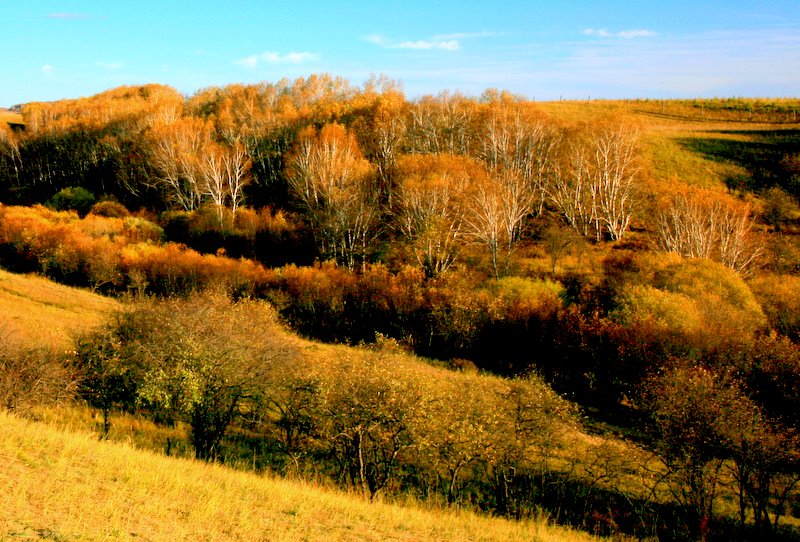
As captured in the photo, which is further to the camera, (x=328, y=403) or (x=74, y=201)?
(x=74, y=201)

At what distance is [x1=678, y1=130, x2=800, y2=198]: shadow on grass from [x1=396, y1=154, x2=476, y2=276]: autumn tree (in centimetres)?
3577

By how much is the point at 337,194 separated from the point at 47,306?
27.9m

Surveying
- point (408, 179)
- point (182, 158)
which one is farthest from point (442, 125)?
point (182, 158)

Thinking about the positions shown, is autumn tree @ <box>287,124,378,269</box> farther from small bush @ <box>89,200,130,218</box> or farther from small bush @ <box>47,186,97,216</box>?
small bush @ <box>47,186,97,216</box>

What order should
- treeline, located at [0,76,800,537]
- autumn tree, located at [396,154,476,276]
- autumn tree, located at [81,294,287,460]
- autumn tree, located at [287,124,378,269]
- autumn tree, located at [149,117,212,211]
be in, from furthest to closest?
autumn tree, located at [149,117,212,211]
autumn tree, located at [287,124,378,269]
autumn tree, located at [396,154,476,276]
treeline, located at [0,76,800,537]
autumn tree, located at [81,294,287,460]

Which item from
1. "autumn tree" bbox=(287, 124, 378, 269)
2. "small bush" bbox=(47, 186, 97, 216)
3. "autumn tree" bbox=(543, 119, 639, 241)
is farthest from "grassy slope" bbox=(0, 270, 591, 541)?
"small bush" bbox=(47, 186, 97, 216)

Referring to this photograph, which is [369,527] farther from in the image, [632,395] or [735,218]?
[735,218]

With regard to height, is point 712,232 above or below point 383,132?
below

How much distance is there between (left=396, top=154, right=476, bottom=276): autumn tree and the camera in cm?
5369

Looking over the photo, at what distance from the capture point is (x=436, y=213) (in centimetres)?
5494

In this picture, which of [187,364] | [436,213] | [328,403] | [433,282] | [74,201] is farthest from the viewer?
[74,201]

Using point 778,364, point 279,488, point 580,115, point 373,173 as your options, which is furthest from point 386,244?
point 580,115

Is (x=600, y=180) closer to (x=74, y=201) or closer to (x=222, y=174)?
(x=222, y=174)

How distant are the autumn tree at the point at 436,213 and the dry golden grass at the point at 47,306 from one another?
2717cm
